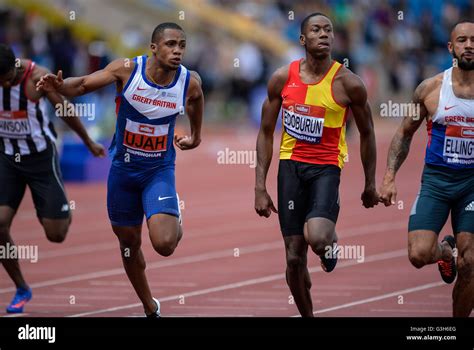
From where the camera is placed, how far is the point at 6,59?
11.3 meters

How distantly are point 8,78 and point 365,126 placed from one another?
11.6ft

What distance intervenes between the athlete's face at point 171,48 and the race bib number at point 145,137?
21.8 inches

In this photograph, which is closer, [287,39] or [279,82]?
[279,82]

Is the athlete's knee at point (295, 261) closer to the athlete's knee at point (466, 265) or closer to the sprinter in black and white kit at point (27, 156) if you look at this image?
the athlete's knee at point (466, 265)

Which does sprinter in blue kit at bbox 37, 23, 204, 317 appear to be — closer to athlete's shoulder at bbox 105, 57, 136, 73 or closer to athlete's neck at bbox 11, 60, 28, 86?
athlete's shoulder at bbox 105, 57, 136, 73

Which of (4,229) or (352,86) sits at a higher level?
(352,86)

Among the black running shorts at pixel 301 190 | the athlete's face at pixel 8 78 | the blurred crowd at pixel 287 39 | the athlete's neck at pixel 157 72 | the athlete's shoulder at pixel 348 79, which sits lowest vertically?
the black running shorts at pixel 301 190

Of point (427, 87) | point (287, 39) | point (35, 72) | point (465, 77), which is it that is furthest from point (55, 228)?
point (287, 39)

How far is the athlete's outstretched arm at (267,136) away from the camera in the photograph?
10.4 meters

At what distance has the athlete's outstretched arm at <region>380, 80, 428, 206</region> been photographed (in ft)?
33.1

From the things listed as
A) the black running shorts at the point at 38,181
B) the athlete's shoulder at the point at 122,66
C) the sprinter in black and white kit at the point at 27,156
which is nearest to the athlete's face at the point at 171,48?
the athlete's shoulder at the point at 122,66

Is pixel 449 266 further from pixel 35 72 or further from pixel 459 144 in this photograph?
pixel 35 72

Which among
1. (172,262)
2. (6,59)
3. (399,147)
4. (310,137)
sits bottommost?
(172,262)

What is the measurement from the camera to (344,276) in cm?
1390
